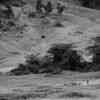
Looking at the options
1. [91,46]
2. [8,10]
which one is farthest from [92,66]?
[8,10]

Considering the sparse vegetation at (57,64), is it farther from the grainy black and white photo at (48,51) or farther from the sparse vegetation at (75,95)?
the sparse vegetation at (75,95)

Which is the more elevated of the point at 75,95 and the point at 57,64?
the point at 75,95

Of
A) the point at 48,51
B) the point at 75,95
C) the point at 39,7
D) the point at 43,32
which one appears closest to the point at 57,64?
the point at 48,51

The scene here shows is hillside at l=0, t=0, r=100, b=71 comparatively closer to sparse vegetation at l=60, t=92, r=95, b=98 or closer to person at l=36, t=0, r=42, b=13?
person at l=36, t=0, r=42, b=13

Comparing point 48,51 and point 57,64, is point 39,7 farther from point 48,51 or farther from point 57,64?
point 57,64

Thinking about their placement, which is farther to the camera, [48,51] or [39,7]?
[39,7]

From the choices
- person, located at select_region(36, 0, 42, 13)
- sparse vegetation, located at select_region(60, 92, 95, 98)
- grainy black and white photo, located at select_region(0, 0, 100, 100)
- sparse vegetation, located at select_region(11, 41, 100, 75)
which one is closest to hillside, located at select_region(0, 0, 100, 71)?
grainy black and white photo, located at select_region(0, 0, 100, 100)

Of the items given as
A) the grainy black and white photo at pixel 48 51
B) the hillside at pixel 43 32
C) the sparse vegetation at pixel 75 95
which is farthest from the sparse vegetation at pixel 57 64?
the sparse vegetation at pixel 75 95

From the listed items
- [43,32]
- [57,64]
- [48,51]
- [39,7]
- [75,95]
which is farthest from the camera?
[39,7]

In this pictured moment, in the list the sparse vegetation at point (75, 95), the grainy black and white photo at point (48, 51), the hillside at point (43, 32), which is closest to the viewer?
the sparse vegetation at point (75, 95)
